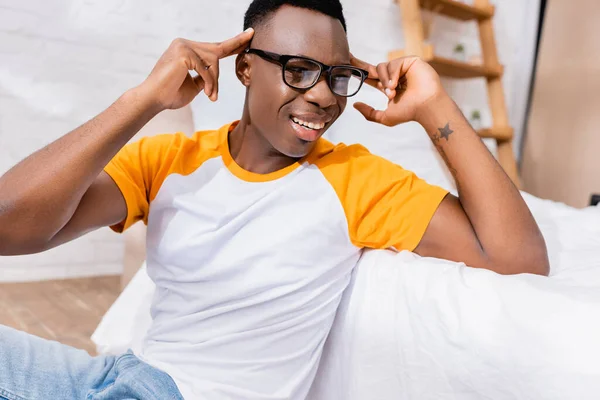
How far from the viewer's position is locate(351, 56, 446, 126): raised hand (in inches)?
35.0

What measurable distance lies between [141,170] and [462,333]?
564 mm

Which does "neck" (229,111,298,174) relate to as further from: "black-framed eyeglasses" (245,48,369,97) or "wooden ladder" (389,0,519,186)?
"wooden ladder" (389,0,519,186)

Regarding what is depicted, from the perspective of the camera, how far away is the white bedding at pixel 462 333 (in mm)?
604

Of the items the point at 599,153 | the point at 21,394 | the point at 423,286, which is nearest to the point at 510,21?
the point at 599,153

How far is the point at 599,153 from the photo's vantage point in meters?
2.76

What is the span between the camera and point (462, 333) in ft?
2.23

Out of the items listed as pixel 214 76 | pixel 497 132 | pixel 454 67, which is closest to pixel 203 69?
pixel 214 76

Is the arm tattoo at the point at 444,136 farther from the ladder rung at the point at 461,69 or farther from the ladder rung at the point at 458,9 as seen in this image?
the ladder rung at the point at 458,9

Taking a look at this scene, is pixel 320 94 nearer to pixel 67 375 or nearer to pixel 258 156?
pixel 258 156

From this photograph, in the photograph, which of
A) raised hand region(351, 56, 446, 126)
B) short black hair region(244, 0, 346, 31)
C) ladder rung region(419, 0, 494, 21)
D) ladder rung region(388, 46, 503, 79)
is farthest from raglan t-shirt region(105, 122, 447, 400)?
ladder rung region(419, 0, 494, 21)

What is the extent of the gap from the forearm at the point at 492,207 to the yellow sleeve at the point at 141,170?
48 centimetres

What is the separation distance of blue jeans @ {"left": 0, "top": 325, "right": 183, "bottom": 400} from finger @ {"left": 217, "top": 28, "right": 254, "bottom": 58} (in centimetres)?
52

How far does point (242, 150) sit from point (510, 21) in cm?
249

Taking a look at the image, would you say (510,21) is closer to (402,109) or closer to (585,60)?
(585,60)
